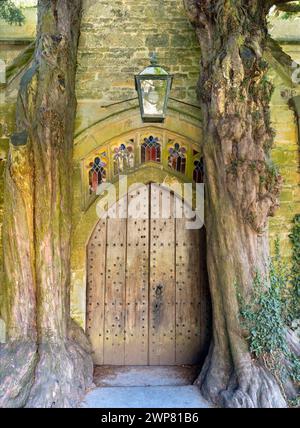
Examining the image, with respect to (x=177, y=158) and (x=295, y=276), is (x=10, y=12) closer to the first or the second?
(x=177, y=158)

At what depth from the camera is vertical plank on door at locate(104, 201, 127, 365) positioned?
17.1 ft

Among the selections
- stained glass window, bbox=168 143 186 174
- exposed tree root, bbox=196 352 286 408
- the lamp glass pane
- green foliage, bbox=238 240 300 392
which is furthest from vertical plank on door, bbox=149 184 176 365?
the lamp glass pane

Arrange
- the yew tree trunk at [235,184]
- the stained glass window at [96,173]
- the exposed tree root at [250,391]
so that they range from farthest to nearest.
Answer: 1. the stained glass window at [96,173]
2. the yew tree trunk at [235,184]
3. the exposed tree root at [250,391]

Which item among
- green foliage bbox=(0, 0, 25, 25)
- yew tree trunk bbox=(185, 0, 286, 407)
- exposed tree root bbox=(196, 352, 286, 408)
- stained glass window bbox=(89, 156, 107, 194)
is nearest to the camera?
exposed tree root bbox=(196, 352, 286, 408)

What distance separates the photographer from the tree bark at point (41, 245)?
4020 mm

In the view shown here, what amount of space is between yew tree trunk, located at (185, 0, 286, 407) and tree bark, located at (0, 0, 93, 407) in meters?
1.56

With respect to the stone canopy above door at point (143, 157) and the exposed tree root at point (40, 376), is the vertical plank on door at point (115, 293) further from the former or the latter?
the exposed tree root at point (40, 376)

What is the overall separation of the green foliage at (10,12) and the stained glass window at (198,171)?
326 centimetres

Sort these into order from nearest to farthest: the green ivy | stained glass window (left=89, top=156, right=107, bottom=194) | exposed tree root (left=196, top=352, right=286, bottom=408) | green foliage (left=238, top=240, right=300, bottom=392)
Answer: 1. exposed tree root (left=196, top=352, right=286, bottom=408)
2. green foliage (left=238, top=240, right=300, bottom=392)
3. the green ivy
4. stained glass window (left=89, top=156, right=107, bottom=194)

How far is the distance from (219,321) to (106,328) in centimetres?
156

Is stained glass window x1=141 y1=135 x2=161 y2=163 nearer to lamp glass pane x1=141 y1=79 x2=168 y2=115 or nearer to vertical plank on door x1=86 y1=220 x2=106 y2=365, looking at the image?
vertical plank on door x1=86 y1=220 x2=106 y2=365

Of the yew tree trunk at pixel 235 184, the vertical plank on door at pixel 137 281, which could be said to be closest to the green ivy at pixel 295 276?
the yew tree trunk at pixel 235 184

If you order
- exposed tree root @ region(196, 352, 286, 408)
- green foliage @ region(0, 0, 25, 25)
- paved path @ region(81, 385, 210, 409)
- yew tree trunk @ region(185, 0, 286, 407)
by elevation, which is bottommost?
paved path @ region(81, 385, 210, 409)
